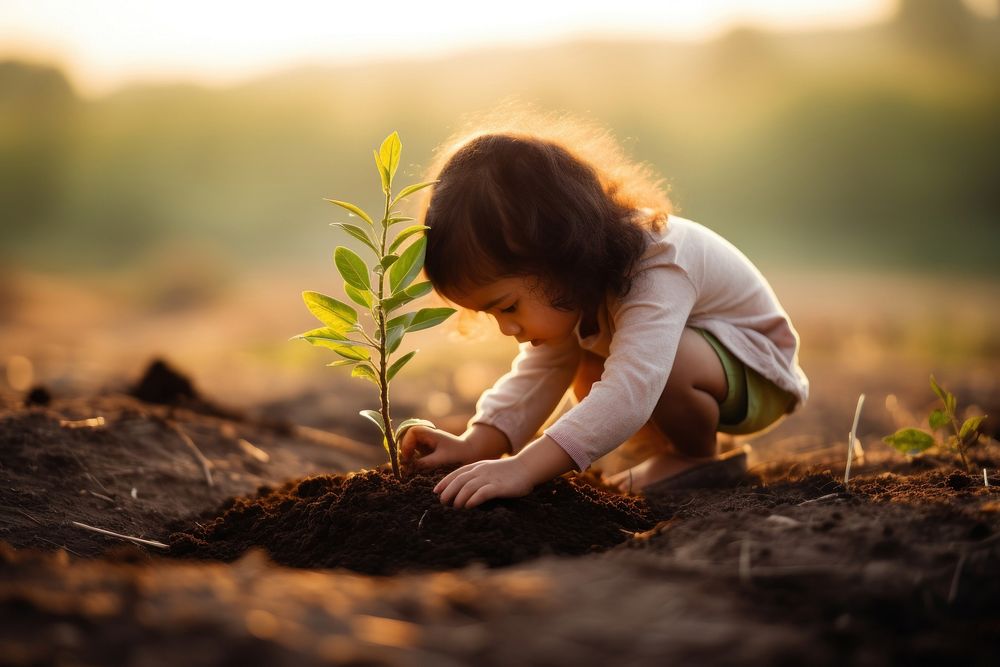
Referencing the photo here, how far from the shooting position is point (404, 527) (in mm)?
2129

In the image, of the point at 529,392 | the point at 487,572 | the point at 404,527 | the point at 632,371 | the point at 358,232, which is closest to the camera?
the point at 487,572

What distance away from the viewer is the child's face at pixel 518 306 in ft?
8.70

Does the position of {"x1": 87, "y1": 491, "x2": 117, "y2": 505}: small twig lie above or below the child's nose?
below

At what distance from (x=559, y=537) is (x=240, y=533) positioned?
0.96 meters

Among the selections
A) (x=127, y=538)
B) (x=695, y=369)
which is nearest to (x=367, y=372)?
(x=127, y=538)

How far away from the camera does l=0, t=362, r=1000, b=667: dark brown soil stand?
126 cm

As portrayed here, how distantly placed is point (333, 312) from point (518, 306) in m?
0.64

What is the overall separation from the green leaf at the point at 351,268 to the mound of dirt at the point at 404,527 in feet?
1.89

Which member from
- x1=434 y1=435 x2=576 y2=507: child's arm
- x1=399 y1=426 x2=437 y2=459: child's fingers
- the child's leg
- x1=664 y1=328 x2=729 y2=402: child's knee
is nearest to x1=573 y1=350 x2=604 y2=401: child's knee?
the child's leg

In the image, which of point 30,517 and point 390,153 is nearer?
point 390,153

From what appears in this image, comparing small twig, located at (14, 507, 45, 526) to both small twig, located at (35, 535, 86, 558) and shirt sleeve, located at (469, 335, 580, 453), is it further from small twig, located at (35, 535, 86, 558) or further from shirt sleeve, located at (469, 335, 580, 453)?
shirt sleeve, located at (469, 335, 580, 453)

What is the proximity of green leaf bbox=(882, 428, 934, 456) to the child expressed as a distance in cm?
53

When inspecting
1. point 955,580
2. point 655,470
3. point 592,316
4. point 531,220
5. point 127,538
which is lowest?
point 655,470

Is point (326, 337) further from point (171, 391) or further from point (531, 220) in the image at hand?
point (171, 391)
